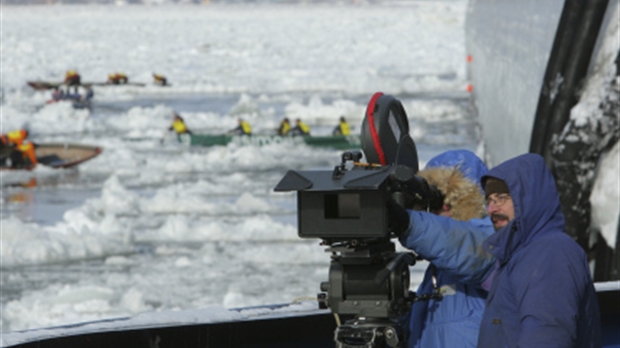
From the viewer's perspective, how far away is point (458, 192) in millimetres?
3447

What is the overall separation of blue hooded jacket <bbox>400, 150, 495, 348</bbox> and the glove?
0.03 m

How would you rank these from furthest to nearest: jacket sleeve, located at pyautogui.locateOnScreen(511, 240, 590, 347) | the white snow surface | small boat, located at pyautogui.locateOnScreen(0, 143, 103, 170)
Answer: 1. small boat, located at pyautogui.locateOnScreen(0, 143, 103, 170)
2. the white snow surface
3. jacket sleeve, located at pyautogui.locateOnScreen(511, 240, 590, 347)

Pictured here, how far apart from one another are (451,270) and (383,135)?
0.41 metres

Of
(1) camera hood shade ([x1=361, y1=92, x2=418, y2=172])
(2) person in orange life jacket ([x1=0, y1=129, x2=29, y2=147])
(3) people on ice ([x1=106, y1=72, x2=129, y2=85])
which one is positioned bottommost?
(3) people on ice ([x1=106, y1=72, x2=129, y2=85])

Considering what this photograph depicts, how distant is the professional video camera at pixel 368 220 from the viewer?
2959 millimetres

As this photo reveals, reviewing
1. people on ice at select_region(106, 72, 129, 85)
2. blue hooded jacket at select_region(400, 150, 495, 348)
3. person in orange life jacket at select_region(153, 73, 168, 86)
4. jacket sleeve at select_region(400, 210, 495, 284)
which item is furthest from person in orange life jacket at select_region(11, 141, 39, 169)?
person in orange life jacket at select_region(153, 73, 168, 86)

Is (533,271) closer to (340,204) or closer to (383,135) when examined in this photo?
(340,204)

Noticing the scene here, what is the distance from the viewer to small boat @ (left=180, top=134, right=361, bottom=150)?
2681cm

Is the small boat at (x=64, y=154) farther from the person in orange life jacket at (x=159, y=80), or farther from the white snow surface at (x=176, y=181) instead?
the person in orange life jacket at (x=159, y=80)

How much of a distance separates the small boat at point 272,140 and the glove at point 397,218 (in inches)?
924

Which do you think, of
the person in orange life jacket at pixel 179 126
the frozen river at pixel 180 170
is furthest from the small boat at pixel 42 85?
the person in orange life jacket at pixel 179 126

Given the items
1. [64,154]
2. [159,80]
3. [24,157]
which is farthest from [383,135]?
[159,80]

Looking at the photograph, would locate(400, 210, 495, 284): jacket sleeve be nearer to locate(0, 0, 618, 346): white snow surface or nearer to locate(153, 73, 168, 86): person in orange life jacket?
locate(0, 0, 618, 346): white snow surface

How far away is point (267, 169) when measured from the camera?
22.9 metres
